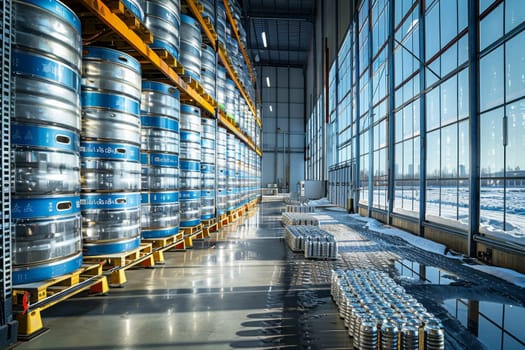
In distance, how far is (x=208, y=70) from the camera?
7.65 m

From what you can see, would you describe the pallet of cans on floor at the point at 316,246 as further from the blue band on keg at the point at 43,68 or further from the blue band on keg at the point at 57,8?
the blue band on keg at the point at 57,8

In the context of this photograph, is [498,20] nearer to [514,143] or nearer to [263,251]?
[263,251]

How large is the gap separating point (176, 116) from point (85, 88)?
179cm

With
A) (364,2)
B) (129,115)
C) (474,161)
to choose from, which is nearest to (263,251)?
(129,115)

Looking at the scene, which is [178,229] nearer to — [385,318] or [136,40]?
[136,40]

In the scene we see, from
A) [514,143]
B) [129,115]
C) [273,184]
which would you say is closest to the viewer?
[129,115]

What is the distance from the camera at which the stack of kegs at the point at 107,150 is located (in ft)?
12.3

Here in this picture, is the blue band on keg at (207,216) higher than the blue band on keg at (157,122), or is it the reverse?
the blue band on keg at (157,122)

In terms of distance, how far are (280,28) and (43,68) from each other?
29049 millimetres

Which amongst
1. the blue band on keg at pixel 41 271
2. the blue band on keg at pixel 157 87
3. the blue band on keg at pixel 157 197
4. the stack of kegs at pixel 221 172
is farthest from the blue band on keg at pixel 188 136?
the blue band on keg at pixel 41 271

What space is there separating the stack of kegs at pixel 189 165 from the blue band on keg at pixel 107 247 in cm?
223

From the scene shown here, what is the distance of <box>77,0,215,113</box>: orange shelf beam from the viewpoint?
3404 millimetres

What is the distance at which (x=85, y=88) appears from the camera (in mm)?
3752

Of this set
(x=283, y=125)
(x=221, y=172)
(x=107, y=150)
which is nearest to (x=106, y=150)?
(x=107, y=150)
